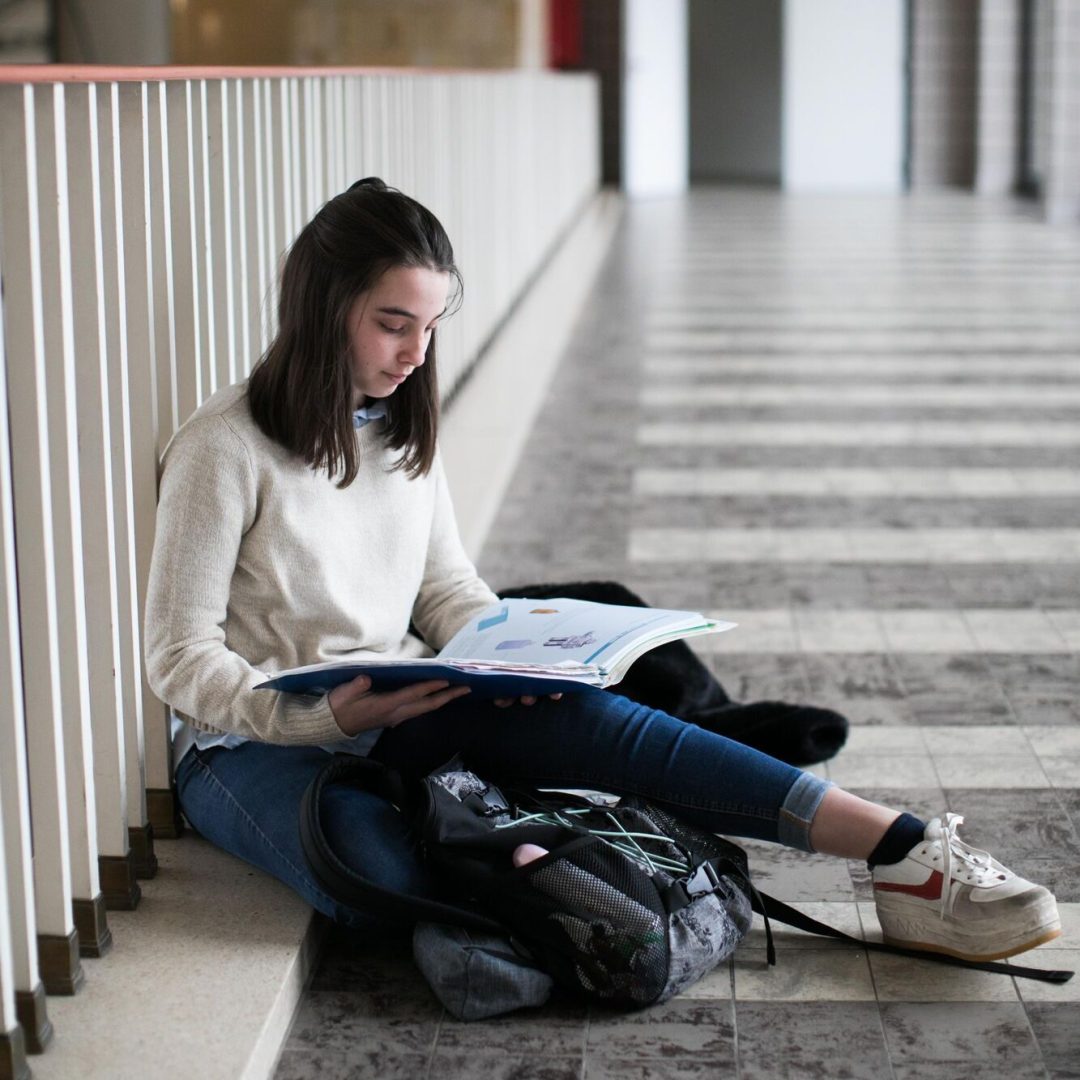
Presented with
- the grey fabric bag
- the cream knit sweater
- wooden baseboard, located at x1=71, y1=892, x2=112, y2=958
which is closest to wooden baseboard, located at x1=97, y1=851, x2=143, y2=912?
wooden baseboard, located at x1=71, y1=892, x2=112, y2=958

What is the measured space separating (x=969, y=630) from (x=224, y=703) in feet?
7.27

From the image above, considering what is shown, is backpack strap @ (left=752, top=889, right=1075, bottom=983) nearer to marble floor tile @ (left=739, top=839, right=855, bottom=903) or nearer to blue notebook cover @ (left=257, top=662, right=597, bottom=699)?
marble floor tile @ (left=739, top=839, right=855, bottom=903)

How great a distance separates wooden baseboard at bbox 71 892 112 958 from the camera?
233 centimetres

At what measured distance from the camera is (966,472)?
5.78 m

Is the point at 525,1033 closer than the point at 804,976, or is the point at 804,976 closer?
the point at 525,1033

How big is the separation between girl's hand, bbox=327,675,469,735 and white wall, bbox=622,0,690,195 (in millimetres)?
18232

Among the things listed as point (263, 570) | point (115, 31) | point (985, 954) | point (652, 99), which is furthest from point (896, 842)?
point (652, 99)

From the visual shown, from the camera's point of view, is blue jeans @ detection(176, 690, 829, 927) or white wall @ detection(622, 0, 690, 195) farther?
white wall @ detection(622, 0, 690, 195)

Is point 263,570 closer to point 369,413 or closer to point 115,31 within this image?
point 369,413

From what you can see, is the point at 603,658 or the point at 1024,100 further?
the point at 1024,100

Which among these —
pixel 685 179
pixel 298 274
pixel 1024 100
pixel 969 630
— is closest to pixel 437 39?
pixel 685 179

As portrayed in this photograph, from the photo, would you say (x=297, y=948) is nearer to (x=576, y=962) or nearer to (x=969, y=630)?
(x=576, y=962)

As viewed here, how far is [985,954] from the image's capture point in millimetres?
2430

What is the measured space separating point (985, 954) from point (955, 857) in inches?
5.5
